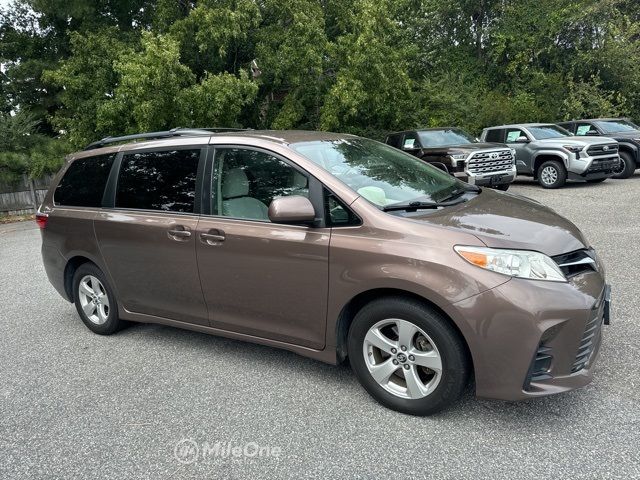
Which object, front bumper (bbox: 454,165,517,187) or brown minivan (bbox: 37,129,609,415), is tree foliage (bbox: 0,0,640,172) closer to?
front bumper (bbox: 454,165,517,187)

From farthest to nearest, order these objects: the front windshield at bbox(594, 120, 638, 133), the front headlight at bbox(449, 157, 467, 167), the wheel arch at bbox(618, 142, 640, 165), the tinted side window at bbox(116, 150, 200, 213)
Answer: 1. the front windshield at bbox(594, 120, 638, 133)
2. the wheel arch at bbox(618, 142, 640, 165)
3. the front headlight at bbox(449, 157, 467, 167)
4. the tinted side window at bbox(116, 150, 200, 213)

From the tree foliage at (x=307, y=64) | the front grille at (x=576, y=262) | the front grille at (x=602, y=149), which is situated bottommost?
the front grille at (x=576, y=262)

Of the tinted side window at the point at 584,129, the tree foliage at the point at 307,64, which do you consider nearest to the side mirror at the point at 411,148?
the tree foliage at the point at 307,64

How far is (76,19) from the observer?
1672 cm

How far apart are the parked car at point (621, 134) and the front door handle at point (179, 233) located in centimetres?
1317

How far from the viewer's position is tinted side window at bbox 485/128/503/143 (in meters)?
14.7

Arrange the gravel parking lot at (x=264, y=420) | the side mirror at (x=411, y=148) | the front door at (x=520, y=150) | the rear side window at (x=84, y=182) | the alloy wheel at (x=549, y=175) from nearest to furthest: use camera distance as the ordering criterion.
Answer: the gravel parking lot at (x=264, y=420)
the rear side window at (x=84, y=182)
the side mirror at (x=411, y=148)
the alloy wheel at (x=549, y=175)
the front door at (x=520, y=150)

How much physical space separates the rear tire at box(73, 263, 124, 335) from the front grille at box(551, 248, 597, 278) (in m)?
3.66

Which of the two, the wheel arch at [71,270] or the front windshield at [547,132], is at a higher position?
the front windshield at [547,132]

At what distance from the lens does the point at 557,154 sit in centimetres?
1323

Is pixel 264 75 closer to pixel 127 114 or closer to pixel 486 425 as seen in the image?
pixel 127 114

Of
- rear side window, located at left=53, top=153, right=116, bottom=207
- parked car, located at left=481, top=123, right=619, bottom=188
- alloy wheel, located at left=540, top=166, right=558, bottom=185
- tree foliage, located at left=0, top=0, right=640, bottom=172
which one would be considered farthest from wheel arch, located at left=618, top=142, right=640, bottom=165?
rear side window, located at left=53, top=153, right=116, bottom=207

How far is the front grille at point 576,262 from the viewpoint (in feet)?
9.90

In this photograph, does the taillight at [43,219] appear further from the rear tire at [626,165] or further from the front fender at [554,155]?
the rear tire at [626,165]
